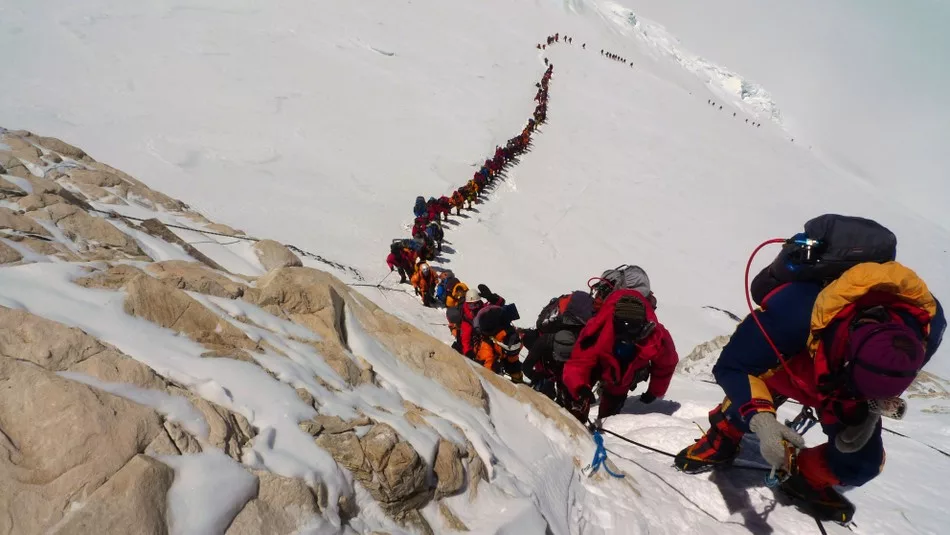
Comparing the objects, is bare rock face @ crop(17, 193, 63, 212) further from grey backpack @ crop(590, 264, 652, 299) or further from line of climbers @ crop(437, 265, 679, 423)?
grey backpack @ crop(590, 264, 652, 299)

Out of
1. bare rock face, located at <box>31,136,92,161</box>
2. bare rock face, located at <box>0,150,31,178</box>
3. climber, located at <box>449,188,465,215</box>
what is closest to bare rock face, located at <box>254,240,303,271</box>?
bare rock face, located at <box>0,150,31,178</box>

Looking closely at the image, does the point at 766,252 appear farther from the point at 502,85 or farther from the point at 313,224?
the point at 502,85

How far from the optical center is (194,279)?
117 inches

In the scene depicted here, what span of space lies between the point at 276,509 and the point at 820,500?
2954 mm

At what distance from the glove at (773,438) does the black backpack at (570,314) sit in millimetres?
2103

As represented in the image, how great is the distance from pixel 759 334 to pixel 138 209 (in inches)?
279

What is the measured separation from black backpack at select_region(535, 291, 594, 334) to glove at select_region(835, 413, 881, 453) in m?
2.26

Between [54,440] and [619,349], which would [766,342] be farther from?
[54,440]

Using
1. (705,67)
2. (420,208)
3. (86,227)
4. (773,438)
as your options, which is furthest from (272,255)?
(705,67)

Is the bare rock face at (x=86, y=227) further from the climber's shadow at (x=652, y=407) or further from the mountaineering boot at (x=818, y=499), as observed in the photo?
the mountaineering boot at (x=818, y=499)

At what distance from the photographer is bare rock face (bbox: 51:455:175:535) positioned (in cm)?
133

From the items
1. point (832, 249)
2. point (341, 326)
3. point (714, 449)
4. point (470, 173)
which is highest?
point (832, 249)

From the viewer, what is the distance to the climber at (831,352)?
2.02m

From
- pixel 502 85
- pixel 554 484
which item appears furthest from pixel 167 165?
pixel 502 85
